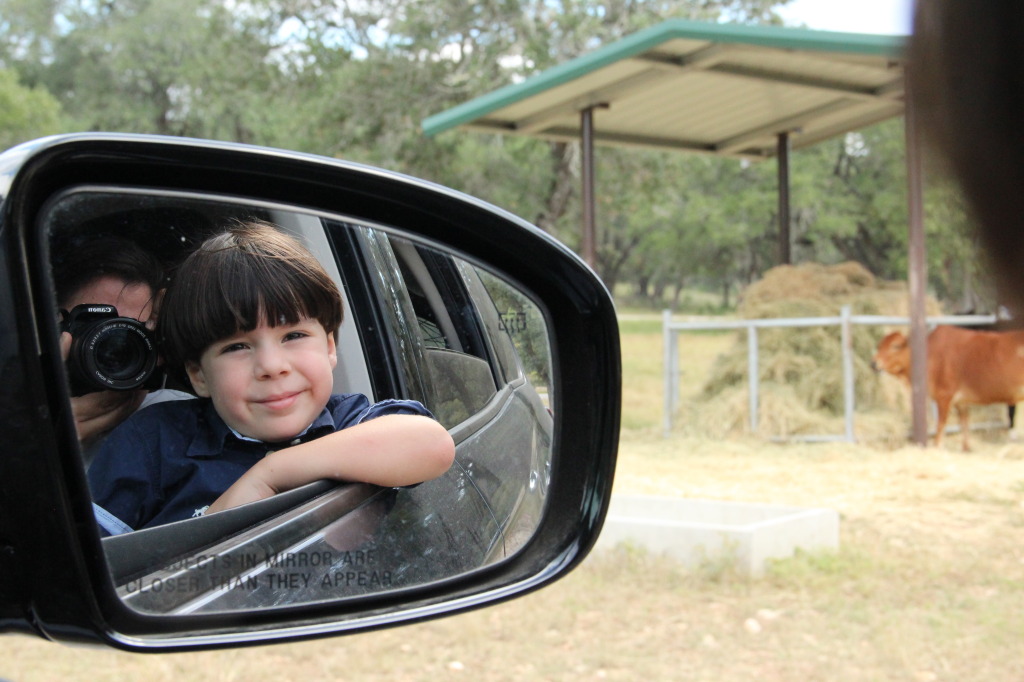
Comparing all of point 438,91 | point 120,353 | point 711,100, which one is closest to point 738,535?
point 120,353

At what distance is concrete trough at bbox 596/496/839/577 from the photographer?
4.63 meters

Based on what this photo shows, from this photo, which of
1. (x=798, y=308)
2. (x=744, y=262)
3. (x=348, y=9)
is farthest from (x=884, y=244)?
(x=798, y=308)

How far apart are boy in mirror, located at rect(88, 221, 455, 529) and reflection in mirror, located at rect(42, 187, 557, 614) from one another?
1 centimetres

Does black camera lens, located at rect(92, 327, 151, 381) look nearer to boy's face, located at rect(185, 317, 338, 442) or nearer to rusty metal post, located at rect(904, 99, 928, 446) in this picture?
boy's face, located at rect(185, 317, 338, 442)

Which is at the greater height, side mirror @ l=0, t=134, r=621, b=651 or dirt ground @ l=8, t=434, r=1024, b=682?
side mirror @ l=0, t=134, r=621, b=651

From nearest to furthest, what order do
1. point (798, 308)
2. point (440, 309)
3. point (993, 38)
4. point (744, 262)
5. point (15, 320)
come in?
1. point (993, 38)
2. point (15, 320)
3. point (440, 309)
4. point (798, 308)
5. point (744, 262)

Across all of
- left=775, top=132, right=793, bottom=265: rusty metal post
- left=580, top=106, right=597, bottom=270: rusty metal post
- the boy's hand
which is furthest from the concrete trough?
left=775, top=132, right=793, bottom=265: rusty metal post

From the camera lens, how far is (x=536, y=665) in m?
3.75

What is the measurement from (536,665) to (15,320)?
10.1ft

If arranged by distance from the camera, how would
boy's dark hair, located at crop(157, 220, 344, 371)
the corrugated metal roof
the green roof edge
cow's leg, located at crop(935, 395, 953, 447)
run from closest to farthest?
1. boy's dark hair, located at crop(157, 220, 344, 371)
2. the green roof edge
3. the corrugated metal roof
4. cow's leg, located at crop(935, 395, 953, 447)

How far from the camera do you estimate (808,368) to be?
960 cm

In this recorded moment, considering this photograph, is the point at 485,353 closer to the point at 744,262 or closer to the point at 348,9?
the point at 348,9

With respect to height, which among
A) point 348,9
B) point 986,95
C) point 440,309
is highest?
point 348,9

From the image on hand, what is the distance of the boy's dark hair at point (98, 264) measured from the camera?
103 cm
